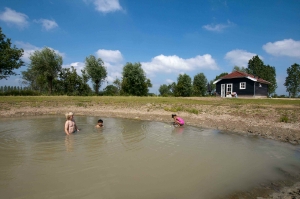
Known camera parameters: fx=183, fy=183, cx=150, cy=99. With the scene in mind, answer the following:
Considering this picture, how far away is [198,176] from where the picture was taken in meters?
4.77

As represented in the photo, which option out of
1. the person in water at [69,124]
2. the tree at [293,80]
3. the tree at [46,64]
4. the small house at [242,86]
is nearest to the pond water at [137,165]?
the person in water at [69,124]

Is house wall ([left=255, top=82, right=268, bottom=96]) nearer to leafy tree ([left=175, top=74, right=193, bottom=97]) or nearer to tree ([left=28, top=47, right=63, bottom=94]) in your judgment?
leafy tree ([left=175, top=74, right=193, bottom=97])

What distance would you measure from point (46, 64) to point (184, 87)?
35.2m

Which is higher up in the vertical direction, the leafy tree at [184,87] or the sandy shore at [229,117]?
the leafy tree at [184,87]

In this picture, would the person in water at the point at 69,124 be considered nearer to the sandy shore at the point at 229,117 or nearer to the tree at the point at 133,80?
the sandy shore at the point at 229,117

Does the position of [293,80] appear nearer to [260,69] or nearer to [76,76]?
[260,69]

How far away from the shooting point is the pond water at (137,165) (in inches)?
158

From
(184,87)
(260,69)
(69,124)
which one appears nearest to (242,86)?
(184,87)

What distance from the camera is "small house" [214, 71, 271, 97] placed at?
112ft

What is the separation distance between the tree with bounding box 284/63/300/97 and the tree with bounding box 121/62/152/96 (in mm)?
48680

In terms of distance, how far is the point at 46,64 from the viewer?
42.3 m

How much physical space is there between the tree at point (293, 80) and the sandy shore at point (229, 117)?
58.4 m

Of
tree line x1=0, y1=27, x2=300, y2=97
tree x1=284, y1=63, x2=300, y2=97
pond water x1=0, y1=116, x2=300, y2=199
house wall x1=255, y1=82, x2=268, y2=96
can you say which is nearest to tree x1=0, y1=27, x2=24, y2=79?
tree line x1=0, y1=27, x2=300, y2=97

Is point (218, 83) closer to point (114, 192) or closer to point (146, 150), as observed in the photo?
point (146, 150)
